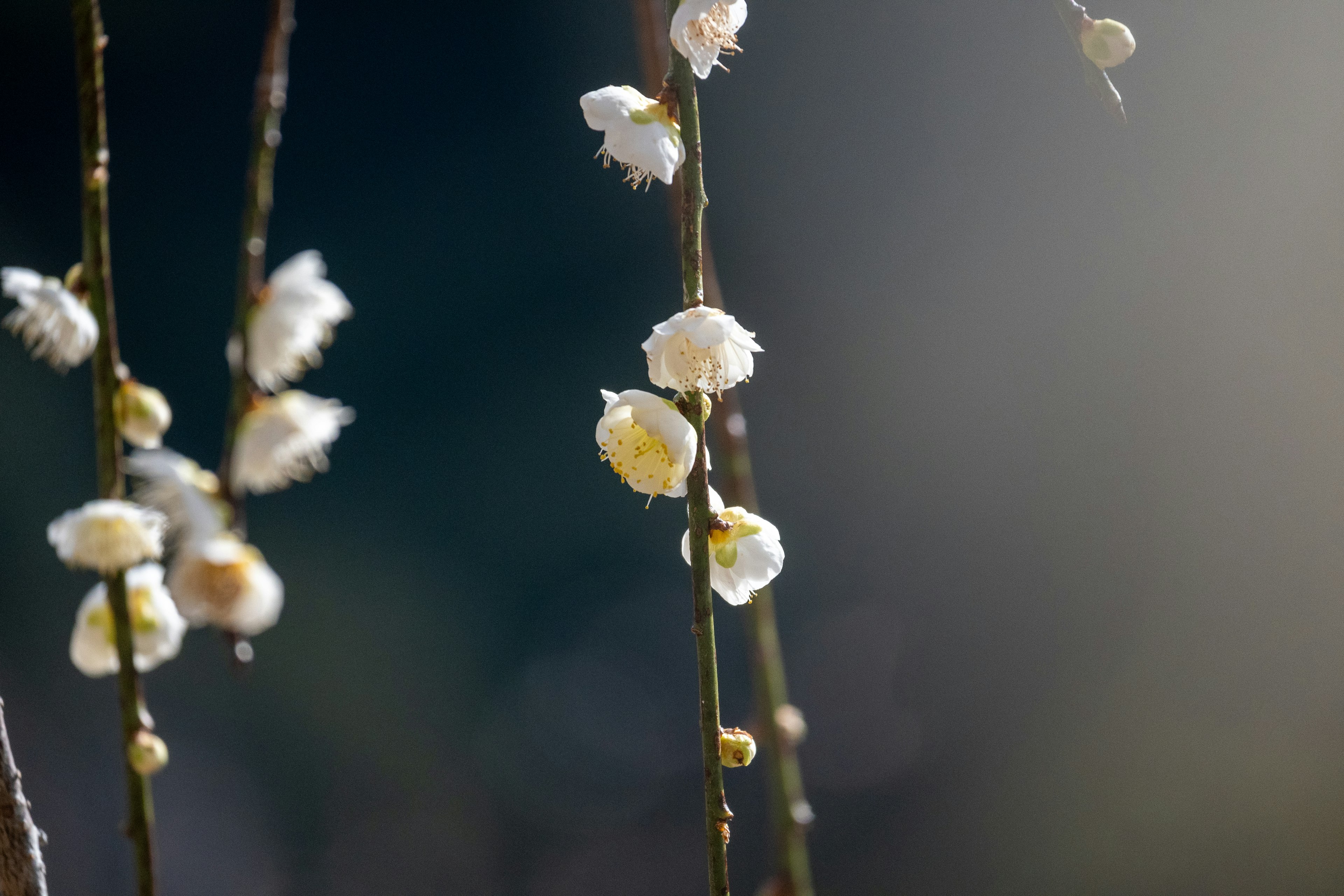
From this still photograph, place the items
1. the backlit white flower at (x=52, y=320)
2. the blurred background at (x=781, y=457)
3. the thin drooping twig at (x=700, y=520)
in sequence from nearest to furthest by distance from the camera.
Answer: the thin drooping twig at (x=700, y=520), the backlit white flower at (x=52, y=320), the blurred background at (x=781, y=457)

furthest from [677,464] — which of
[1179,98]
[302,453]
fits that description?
[1179,98]

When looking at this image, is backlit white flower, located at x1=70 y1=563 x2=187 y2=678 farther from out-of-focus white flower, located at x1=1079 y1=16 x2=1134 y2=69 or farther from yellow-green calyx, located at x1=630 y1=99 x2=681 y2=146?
out-of-focus white flower, located at x1=1079 y1=16 x2=1134 y2=69

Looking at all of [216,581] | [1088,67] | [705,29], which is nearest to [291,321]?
[216,581]

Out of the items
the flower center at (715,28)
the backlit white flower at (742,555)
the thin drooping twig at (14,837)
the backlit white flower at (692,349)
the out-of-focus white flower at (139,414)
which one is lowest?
the thin drooping twig at (14,837)

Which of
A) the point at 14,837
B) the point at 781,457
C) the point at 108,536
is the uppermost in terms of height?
the point at 781,457

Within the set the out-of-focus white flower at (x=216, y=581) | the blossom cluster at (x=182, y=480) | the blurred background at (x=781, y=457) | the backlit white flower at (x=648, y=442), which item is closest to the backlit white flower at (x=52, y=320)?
the blossom cluster at (x=182, y=480)

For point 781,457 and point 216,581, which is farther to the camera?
point 781,457

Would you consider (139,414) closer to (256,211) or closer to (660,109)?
(256,211)

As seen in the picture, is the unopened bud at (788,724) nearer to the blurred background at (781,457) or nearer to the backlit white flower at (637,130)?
the backlit white flower at (637,130)
